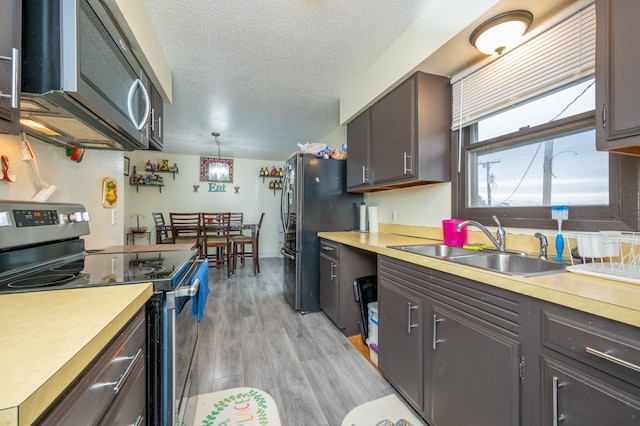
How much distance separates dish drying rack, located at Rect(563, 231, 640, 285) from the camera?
0.86 metres

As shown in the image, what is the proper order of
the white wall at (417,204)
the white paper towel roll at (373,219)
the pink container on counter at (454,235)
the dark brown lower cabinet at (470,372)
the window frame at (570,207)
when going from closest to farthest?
1. the dark brown lower cabinet at (470,372)
2. the window frame at (570,207)
3. the pink container on counter at (454,235)
4. the white wall at (417,204)
5. the white paper towel roll at (373,219)

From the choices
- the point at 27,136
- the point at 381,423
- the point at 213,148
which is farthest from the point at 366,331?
the point at 213,148

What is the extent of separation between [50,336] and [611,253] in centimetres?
164

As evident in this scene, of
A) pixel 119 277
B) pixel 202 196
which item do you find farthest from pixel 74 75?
pixel 202 196

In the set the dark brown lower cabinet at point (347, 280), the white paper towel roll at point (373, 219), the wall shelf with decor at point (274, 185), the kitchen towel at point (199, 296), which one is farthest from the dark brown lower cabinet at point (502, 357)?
the wall shelf with decor at point (274, 185)

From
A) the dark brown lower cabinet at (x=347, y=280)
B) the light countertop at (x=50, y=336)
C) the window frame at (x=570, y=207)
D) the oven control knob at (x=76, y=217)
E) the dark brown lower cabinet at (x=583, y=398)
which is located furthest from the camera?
the dark brown lower cabinet at (x=347, y=280)

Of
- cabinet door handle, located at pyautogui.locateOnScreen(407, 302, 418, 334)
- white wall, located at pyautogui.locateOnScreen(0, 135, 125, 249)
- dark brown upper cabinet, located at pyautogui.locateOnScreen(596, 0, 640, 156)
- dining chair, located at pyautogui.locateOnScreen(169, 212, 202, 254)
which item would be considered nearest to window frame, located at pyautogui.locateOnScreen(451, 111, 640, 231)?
dark brown upper cabinet, located at pyautogui.locateOnScreen(596, 0, 640, 156)

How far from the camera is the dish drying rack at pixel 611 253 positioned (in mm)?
863

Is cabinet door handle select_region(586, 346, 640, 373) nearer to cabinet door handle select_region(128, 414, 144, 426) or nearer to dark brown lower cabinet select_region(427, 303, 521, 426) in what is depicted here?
dark brown lower cabinet select_region(427, 303, 521, 426)

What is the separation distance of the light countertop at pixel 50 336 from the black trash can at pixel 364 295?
1.69m

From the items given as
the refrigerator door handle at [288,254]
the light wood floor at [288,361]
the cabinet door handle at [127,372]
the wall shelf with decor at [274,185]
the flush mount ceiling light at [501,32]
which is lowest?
the light wood floor at [288,361]

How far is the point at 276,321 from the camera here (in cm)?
258

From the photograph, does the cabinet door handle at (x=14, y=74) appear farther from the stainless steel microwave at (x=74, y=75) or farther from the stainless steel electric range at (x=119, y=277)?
→ the stainless steel electric range at (x=119, y=277)

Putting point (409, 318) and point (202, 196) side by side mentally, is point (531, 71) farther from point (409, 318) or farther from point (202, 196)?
point (202, 196)
